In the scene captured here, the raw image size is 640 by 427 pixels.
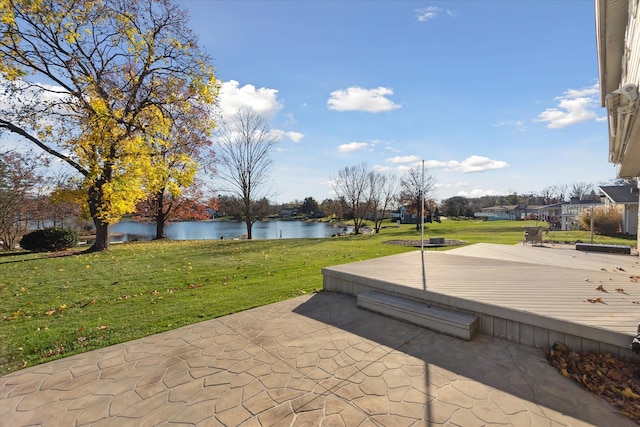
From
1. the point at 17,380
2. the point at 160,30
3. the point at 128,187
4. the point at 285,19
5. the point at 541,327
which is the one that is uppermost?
the point at 160,30

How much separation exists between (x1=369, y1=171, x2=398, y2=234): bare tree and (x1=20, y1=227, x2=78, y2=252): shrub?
75.6 feet

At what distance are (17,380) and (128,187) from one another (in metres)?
8.77

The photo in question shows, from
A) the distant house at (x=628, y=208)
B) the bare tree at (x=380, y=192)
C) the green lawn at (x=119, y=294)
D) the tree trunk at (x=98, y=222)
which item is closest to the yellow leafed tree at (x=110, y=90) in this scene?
the tree trunk at (x=98, y=222)

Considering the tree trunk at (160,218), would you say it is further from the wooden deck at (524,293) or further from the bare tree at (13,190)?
the wooden deck at (524,293)

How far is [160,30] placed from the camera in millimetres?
11953

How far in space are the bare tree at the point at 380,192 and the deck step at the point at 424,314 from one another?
23651 millimetres

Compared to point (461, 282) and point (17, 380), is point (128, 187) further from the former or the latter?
point (461, 282)

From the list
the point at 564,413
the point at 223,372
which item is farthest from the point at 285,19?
the point at 564,413

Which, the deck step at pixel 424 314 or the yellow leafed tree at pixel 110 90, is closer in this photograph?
the deck step at pixel 424 314

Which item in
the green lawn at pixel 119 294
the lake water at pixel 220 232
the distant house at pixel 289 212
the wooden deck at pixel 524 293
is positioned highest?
the distant house at pixel 289 212

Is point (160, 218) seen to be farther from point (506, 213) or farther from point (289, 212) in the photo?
point (506, 213)

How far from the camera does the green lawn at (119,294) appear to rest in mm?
3908

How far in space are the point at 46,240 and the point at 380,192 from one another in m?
25.2

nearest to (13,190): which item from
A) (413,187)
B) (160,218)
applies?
(160,218)
